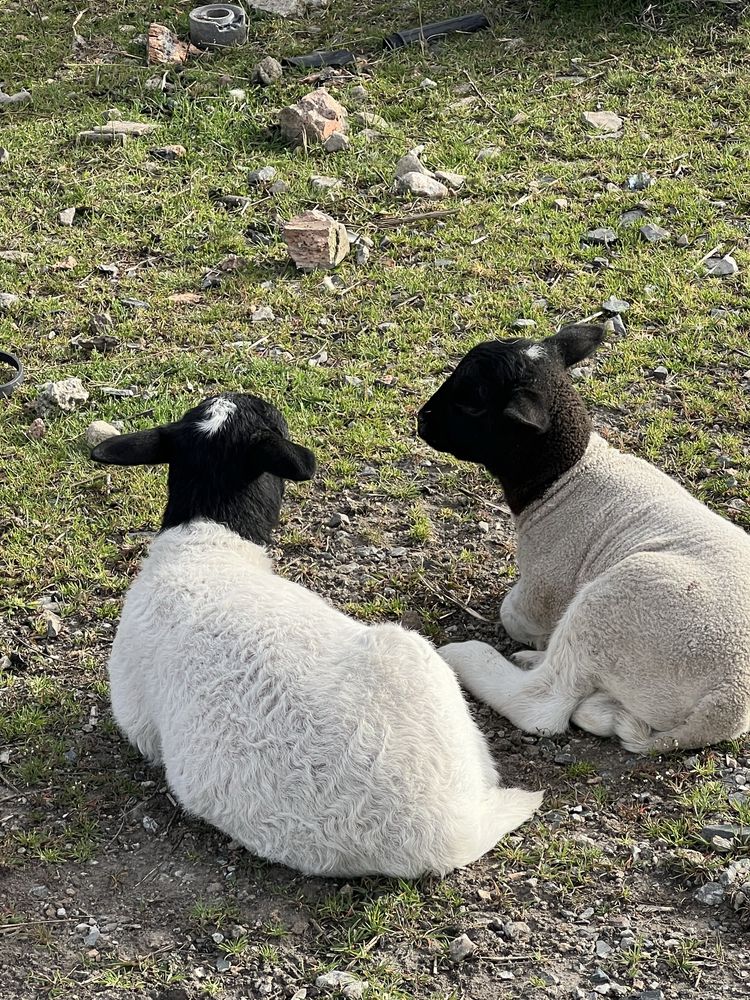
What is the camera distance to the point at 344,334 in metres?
8.11

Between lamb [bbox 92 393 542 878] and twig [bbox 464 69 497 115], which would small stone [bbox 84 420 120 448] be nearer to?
lamb [bbox 92 393 542 878]

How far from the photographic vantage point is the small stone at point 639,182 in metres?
9.27

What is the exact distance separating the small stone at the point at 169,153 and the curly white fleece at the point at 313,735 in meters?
5.67

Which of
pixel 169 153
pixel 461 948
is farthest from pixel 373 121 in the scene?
pixel 461 948

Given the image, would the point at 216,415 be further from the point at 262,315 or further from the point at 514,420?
the point at 262,315

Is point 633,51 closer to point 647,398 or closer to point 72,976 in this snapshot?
point 647,398

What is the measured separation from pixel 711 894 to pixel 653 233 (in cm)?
548

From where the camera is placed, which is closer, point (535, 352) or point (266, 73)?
point (535, 352)

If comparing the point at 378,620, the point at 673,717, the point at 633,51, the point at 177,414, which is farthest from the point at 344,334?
the point at 633,51

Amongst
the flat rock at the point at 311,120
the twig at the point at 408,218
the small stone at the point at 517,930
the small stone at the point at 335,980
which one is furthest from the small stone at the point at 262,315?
the small stone at the point at 335,980

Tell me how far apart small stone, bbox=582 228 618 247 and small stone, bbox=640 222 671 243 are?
0.70 feet

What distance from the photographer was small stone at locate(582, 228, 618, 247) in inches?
345

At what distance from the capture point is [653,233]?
28.9 ft

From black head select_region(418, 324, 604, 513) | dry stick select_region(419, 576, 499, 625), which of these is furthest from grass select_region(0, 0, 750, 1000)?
black head select_region(418, 324, 604, 513)
